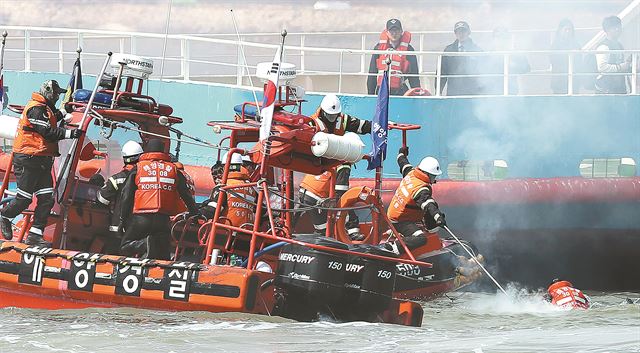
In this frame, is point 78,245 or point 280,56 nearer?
point 280,56

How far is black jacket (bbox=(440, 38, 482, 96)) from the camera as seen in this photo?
53.1 feet

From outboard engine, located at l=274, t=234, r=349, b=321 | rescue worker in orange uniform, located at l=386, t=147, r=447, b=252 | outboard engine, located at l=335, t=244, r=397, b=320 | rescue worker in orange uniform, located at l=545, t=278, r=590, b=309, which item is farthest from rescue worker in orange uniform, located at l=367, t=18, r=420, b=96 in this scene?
outboard engine, located at l=274, t=234, r=349, b=321

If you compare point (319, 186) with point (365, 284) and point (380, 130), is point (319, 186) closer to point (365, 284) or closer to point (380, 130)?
point (380, 130)

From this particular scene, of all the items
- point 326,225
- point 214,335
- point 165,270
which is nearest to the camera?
point 214,335

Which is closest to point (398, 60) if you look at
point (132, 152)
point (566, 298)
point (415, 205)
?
point (415, 205)

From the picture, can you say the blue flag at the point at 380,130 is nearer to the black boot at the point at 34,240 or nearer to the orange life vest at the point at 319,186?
the orange life vest at the point at 319,186

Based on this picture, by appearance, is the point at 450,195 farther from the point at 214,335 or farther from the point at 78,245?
the point at 214,335

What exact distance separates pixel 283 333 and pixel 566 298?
3.52m

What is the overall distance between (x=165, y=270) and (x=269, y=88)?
1.63 metres

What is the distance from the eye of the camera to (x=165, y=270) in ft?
35.6

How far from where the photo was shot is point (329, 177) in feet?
43.3

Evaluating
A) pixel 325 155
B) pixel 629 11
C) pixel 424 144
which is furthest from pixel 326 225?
pixel 629 11

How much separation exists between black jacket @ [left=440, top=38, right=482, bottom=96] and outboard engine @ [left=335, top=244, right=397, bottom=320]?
582cm

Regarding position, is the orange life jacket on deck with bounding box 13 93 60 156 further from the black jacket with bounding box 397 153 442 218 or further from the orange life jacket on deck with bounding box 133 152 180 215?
the black jacket with bounding box 397 153 442 218
